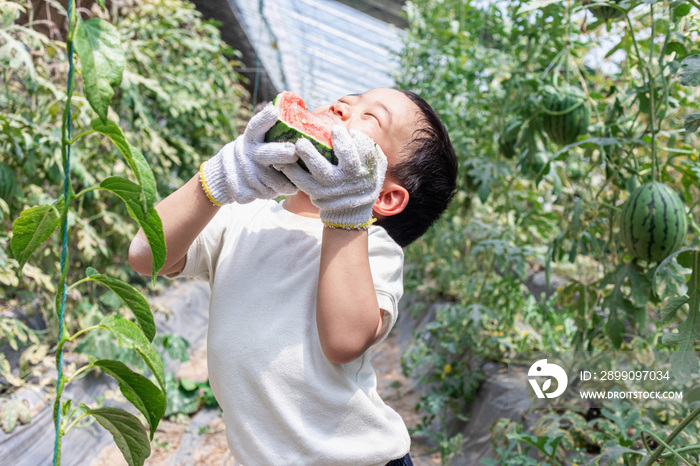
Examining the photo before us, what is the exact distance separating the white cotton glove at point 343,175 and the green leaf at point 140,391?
1.35ft

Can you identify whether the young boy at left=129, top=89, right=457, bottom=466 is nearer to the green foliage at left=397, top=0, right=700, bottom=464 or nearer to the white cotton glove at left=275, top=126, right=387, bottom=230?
the white cotton glove at left=275, top=126, right=387, bottom=230

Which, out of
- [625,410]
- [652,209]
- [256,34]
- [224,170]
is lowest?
[256,34]

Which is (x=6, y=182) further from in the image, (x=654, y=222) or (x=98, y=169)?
(x=654, y=222)

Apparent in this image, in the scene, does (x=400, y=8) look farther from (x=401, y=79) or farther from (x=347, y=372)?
(x=347, y=372)

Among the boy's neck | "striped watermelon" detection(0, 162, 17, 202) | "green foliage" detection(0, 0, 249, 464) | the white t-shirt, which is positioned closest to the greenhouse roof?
"green foliage" detection(0, 0, 249, 464)

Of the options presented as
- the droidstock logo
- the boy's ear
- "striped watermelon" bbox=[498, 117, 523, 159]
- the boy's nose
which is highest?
the boy's nose

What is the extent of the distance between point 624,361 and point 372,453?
4.97ft

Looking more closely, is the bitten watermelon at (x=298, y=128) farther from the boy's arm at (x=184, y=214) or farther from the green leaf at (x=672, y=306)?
the green leaf at (x=672, y=306)

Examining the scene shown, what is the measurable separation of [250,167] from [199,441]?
2.69 m

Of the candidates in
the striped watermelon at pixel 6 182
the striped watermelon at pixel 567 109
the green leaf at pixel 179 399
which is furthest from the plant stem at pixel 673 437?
the green leaf at pixel 179 399

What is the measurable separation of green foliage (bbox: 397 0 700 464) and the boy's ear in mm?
604

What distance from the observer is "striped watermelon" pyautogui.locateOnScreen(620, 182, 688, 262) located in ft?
5.95

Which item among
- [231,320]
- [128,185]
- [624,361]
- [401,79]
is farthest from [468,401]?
[401,79]

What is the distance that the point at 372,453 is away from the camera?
1.19 metres
